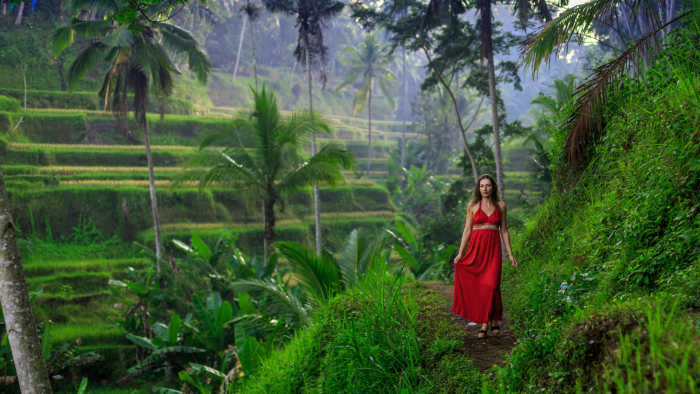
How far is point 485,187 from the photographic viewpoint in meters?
3.88

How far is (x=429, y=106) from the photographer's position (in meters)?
33.8

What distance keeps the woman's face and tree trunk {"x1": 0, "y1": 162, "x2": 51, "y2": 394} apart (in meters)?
4.87

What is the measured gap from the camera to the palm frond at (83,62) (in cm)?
1194

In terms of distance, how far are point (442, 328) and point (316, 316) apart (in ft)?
5.26

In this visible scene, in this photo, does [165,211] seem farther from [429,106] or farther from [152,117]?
[429,106]

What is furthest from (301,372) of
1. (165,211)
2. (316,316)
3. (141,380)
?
(165,211)

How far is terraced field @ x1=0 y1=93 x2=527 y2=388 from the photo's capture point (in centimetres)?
1250

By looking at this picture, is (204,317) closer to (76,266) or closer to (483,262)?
(483,262)

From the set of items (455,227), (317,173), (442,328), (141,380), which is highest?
(317,173)

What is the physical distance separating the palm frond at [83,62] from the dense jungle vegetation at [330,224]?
0.09 m

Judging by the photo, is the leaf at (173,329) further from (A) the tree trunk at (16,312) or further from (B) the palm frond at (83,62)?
(B) the palm frond at (83,62)

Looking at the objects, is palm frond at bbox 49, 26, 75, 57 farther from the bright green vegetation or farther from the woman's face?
the woman's face

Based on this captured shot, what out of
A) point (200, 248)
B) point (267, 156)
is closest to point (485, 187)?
point (267, 156)

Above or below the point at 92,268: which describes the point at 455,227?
above
